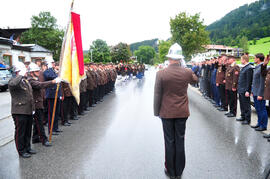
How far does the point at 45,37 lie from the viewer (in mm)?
59375

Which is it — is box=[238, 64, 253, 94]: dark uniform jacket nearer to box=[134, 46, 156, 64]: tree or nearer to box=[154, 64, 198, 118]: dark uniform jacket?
box=[154, 64, 198, 118]: dark uniform jacket

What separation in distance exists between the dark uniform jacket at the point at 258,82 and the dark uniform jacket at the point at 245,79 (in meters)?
0.48

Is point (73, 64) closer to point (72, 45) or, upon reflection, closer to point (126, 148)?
point (72, 45)

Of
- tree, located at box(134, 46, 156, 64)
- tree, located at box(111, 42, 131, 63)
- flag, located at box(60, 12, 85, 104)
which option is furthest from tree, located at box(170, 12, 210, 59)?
tree, located at box(134, 46, 156, 64)

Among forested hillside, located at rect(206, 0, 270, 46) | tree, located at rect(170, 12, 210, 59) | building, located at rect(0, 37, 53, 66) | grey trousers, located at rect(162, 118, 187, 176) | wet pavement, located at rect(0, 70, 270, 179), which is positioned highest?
forested hillside, located at rect(206, 0, 270, 46)

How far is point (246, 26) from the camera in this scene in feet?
449

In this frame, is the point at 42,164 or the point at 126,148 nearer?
the point at 42,164

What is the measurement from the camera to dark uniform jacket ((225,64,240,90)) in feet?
25.7

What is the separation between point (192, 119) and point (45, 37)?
59.0 meters

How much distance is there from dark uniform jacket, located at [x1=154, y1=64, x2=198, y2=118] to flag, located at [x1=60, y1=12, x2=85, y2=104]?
245 centimetres

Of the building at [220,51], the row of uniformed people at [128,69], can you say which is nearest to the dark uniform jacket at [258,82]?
the building at [220,51]

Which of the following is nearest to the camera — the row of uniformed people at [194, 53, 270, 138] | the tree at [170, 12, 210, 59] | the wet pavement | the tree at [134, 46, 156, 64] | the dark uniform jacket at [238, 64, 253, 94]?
the wet pavement

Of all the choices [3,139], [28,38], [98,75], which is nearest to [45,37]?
[28,38]

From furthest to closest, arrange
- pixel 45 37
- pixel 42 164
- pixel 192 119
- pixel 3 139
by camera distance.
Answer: pixel 45 37 < pixel 192 119 < pixel 3 139 < pixel 42 164
